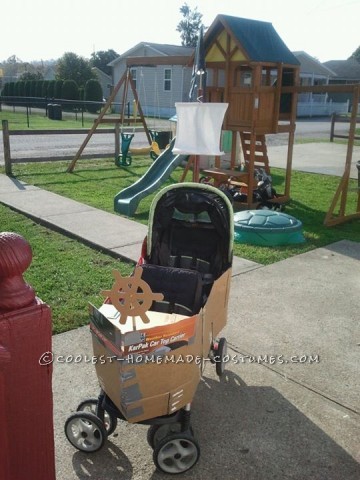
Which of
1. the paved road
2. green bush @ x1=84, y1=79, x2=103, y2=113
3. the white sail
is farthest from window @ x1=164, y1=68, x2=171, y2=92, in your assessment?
the white sail

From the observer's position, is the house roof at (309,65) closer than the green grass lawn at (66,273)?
No

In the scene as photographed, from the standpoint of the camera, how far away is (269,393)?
3.37 m

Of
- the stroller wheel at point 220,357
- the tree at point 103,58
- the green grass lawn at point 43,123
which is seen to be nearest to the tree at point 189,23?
the tree at point 103,58

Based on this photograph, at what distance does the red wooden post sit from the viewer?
5.02 ft

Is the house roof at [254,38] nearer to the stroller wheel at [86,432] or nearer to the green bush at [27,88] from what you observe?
the stroller wheel at [86,432]

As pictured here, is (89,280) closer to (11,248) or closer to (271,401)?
(271,401)

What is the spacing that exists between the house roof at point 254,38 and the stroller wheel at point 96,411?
6892mm

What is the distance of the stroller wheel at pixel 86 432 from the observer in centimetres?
271

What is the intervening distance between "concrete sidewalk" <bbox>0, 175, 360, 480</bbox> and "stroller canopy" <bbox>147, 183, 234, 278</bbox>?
85cm

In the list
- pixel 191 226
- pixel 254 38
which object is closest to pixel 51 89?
pixel 254 38

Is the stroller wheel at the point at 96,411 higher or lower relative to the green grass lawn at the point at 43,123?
lower

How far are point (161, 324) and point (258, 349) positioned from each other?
1588 millimetres


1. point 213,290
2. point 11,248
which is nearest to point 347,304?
point 213,290

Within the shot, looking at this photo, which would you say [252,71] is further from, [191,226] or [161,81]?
[161,81]
